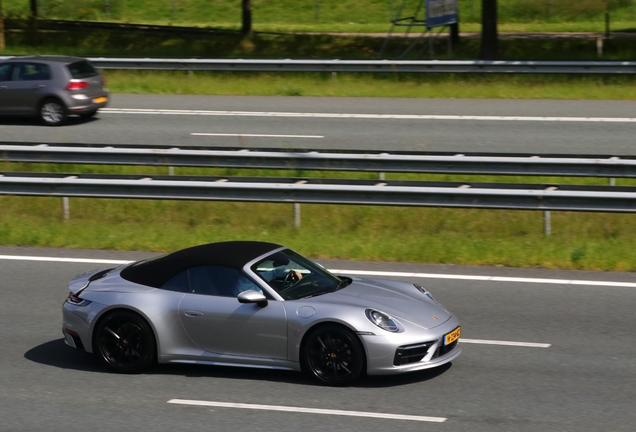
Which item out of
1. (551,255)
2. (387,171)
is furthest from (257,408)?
(387,171)

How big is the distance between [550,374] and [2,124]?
17807 millimetres

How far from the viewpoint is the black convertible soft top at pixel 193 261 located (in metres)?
8.41

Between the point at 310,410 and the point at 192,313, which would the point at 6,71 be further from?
the point at 310,410

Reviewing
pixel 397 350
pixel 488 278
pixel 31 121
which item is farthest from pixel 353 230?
pixel 31 121

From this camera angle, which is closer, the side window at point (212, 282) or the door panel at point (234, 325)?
the door panel at point (234, 325)

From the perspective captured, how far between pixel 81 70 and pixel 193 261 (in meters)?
15.2

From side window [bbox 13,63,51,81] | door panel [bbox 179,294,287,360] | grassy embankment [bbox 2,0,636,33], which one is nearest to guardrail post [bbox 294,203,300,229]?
door panel [bbox 179,294,287,360]

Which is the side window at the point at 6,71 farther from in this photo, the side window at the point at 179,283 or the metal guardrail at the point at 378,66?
the side window at the point at 179,283

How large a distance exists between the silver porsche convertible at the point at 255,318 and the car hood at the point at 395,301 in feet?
0.04

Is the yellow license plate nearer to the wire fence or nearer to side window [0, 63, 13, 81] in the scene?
side window [0, 63, 13, 81]

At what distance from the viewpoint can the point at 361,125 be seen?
21.4 metres

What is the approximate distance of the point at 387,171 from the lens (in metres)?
15.6

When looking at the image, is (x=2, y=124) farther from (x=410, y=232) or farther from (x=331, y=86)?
(x=410, y=232)

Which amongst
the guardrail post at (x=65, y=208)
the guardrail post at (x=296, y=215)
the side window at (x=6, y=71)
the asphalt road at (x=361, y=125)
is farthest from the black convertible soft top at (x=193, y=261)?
the side window at (x=6, y=71)
